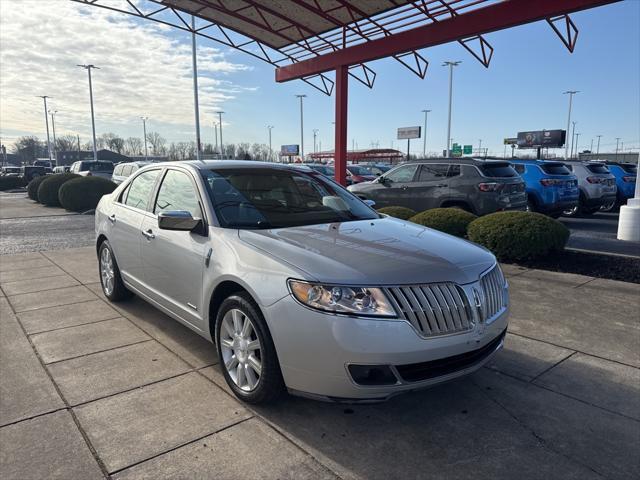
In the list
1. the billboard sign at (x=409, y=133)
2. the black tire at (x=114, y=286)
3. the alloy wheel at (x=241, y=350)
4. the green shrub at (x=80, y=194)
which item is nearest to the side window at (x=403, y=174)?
the black tire at (x=114, y=286)

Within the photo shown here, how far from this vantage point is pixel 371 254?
291 centimetres

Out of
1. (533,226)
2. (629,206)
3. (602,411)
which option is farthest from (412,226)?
(629,206)

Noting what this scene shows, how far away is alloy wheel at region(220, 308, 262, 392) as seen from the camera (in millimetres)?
2951

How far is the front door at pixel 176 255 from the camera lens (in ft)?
11.4

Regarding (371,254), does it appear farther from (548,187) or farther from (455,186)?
(548,187)

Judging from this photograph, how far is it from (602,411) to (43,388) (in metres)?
3.88

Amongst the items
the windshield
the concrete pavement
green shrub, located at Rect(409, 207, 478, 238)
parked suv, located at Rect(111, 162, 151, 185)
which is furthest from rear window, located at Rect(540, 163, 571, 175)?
parked suv, located at Rect(111, 162, 151, 185)

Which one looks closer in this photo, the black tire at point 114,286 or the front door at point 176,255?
the front door at point 176,255

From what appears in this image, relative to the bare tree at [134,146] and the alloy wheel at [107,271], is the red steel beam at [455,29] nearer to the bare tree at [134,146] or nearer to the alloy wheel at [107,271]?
the alloy wheel at [107,271]

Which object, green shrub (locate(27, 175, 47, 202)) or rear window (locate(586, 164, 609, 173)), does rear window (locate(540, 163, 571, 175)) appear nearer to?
rear window (locate(586, 164, 609, 173))

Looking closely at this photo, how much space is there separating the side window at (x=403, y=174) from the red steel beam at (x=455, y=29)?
3.37m

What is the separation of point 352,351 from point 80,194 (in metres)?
16.4

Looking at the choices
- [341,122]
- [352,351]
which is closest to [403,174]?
[341,122]

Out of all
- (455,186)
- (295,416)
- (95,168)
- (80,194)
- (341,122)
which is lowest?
(295,416)
